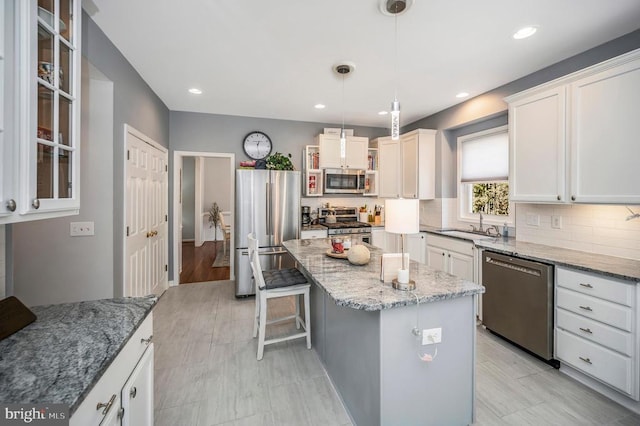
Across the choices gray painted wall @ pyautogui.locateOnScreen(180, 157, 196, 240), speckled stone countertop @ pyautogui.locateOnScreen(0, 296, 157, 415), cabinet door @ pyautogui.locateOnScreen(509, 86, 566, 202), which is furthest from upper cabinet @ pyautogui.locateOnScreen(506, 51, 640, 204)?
gray painted wall @ pyautogui.locateOnScreen(180, 157, 196, 240)

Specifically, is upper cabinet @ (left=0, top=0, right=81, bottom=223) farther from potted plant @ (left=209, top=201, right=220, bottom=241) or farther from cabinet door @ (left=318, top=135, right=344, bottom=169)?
potted plant @ (left=209, top=201, right=220, bottom=241)

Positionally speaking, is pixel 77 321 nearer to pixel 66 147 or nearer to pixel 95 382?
pixel 95 382

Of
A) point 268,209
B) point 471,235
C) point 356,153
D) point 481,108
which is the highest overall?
point 481,108

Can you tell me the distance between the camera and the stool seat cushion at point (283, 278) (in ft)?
7.82

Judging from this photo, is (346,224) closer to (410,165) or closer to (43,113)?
(410,165)

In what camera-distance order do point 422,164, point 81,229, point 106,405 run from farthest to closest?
point 422,164
point 81,229
point 106,405

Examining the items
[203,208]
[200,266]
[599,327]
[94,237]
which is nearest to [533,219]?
[599,327]

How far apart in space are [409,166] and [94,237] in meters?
4.08

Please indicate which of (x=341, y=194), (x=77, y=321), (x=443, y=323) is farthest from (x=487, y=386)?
(x=341, y=194)

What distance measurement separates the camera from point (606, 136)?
6.88 feet

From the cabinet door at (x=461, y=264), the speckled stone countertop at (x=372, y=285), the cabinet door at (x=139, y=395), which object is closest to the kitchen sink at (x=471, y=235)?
the cabinet door at (x=461, y=264)

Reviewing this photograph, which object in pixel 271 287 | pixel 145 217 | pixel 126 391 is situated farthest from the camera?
pixel 145 217

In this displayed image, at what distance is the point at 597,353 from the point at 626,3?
2413 millimetres

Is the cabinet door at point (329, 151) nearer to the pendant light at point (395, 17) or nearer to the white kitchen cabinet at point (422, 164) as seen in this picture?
the white kitchen cabinet at point (422, 164)
